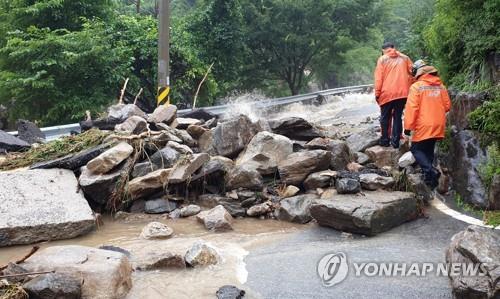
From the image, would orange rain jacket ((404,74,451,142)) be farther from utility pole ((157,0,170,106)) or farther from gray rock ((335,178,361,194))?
utility pole ((157,0,170,106))

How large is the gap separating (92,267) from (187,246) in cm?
149

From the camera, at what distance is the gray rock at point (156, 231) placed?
20.0ft

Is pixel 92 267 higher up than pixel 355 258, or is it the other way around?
pixel 92 267

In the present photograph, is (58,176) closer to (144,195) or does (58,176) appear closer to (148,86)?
(144,195)

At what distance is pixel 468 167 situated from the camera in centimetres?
668

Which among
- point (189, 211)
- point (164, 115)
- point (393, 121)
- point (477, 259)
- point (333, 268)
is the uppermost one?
point (164, 115)

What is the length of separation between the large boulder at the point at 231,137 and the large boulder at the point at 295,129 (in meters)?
0.71

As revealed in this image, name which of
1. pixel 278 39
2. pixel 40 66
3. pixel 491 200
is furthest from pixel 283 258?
pixel 278 39

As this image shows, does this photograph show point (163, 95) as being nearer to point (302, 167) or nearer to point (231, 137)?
point (231, 137)

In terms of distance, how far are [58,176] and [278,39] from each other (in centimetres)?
1726

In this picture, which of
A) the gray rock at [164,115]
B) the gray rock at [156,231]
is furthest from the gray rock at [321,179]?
the gray rock at [164,115]

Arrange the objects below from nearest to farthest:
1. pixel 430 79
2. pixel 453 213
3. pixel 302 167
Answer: pixel 453 213 < pixel 430 79 < pixel 302 167

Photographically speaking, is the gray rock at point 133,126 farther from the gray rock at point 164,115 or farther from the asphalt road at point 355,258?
the asphalt road at point 355,258

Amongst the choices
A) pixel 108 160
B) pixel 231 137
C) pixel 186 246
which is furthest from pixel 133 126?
pixel 186 246
